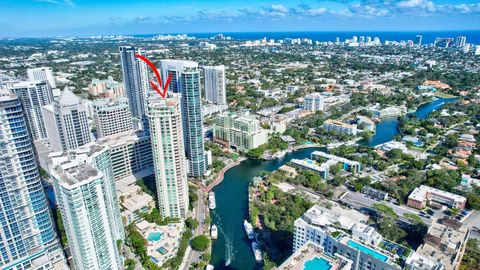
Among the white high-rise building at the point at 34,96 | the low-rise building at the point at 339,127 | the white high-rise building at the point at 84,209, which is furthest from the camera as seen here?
the low-rise building at the point at 339,127

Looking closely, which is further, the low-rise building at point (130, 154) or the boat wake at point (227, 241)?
the low-rise building at point (130, 154)

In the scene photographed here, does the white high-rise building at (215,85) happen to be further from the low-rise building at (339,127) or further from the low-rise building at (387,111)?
the low-rise building at (387,111)

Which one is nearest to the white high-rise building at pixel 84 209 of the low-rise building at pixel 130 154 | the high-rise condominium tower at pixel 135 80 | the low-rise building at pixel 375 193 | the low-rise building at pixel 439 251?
the low-rise building at pixel 130 154

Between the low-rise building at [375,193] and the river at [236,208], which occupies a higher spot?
the low-rise building at [375,193]

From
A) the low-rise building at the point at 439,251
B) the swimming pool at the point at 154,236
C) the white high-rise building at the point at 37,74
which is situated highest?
the white high-rise building at the point at 37,74

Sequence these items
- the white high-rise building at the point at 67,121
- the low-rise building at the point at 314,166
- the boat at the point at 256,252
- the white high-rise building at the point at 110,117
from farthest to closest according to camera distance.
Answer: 1. the white high-rise building at the point at 110,117
2. the low-rise building at the point at 314,166
3. the white high-rise building at the point at 67,121
4. the boat at the point at 256,252

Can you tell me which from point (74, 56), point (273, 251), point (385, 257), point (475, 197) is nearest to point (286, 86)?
point (475, 197)
